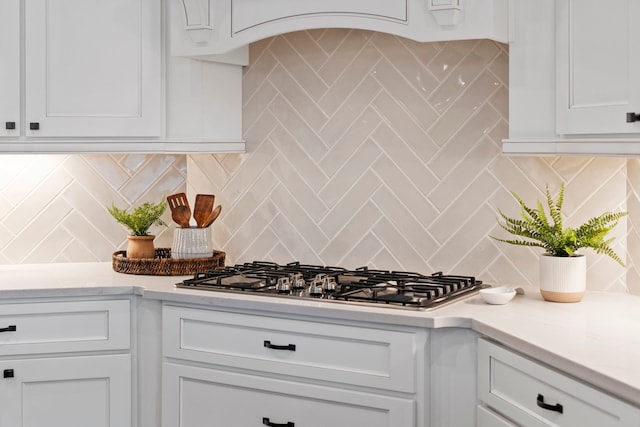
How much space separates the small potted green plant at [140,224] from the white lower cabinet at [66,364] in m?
0.35

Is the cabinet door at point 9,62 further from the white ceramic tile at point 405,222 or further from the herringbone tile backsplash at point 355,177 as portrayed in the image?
the white ceramic tile at point 405,222

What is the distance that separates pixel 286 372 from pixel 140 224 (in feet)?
3.23

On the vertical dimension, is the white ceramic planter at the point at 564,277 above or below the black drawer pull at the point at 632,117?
below

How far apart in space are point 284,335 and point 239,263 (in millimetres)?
873

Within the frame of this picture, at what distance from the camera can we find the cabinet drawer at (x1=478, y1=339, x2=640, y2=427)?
180 cm

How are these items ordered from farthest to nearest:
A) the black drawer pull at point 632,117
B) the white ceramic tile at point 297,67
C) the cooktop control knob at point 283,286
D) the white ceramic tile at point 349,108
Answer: the white ceramic tile at point 297,67 → the white ceramic tile at point 349,108 → the cooktop control knob at point 283,286 → the black drawer pull at point 632,117

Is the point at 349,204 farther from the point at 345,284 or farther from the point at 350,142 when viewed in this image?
the point at 345,284

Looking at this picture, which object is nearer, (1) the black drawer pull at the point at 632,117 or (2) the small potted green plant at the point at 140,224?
(1) the black drawer pull at the point at 632,117

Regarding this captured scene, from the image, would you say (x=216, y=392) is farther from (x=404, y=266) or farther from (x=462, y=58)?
(x=462, y=58)

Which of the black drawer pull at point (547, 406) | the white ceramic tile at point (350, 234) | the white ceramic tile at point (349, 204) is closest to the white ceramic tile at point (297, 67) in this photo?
the white ceramic tile at point (349, 204)

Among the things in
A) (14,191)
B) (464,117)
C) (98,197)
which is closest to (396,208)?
(464,117)

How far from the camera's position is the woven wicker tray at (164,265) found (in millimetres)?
3168

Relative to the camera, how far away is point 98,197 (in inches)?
141

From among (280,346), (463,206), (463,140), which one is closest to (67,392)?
(280,346)
